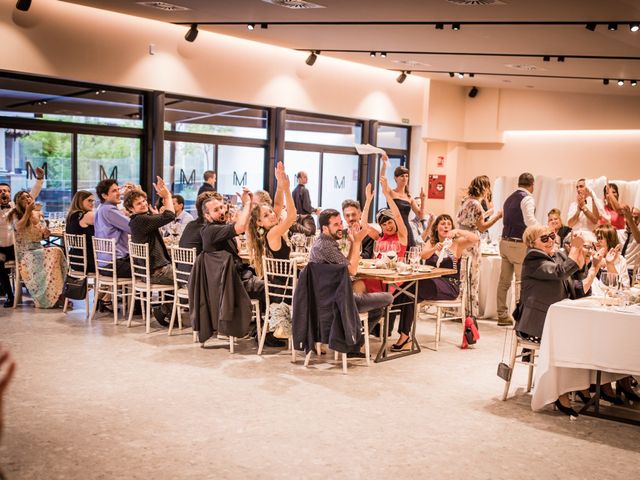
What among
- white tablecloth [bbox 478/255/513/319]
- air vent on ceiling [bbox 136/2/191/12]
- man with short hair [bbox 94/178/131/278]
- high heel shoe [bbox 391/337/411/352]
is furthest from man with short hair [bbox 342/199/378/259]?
air vent on ceiling [bbox 136/2/191/12]

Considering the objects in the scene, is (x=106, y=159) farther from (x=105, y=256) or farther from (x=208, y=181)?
(x=105, y=256)

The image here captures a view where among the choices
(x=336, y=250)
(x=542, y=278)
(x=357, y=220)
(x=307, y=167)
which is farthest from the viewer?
(x=307, y=167)

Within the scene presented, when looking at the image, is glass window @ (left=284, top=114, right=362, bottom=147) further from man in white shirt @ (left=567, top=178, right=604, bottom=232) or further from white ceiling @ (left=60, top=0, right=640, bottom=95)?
man in white shirt @ (left=567, top=178, right=604, bottom=232)

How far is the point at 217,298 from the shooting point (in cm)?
652

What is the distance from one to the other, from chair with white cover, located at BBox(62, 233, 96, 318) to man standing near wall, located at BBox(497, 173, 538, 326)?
4561mm

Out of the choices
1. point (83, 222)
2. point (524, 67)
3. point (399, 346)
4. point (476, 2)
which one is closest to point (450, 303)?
point (399, 346)

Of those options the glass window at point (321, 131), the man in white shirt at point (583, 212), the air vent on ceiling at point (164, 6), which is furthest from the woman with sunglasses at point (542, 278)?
the glass window at point (321, 131)

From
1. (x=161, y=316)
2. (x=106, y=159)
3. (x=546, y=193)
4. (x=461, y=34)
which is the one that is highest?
(x=461, y=34)

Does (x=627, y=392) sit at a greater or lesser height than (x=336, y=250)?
lesser

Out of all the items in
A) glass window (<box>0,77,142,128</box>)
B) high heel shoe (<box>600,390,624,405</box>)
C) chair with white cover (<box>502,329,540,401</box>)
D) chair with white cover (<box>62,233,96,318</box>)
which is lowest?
high heel shoe (<box>600,390,624,405</box>)

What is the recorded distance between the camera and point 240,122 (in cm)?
1160

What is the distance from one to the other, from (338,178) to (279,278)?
7082mm

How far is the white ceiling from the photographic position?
6.98 m

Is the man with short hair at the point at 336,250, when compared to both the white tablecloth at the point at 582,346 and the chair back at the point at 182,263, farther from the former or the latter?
the white tablecloth at the point at 582,346
